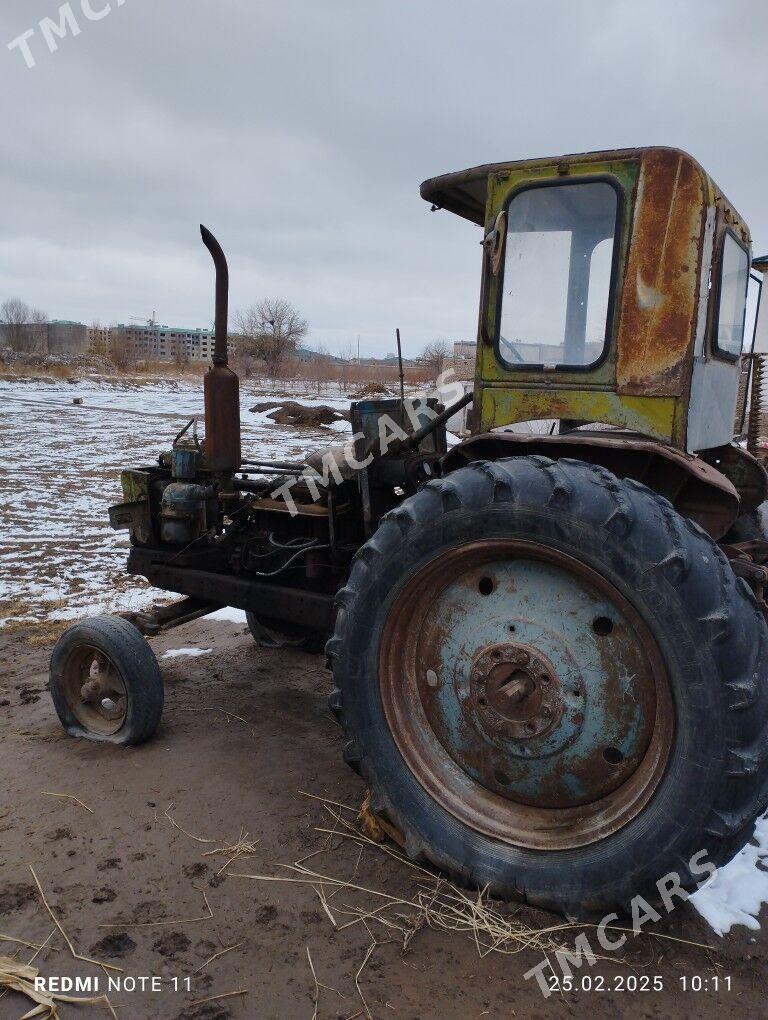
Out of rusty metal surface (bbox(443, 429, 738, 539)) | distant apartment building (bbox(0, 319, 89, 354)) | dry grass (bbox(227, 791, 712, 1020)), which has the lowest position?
dry grass (bbox(227, 791, 712, 1020))

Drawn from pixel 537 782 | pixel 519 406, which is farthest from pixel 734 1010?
pixel 519 406

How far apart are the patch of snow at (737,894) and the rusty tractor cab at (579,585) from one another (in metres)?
0.46

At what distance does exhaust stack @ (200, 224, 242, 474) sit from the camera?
11.8 ft

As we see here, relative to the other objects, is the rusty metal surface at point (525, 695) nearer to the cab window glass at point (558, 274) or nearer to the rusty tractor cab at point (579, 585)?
the rusty tractor cab at point (579, 585)

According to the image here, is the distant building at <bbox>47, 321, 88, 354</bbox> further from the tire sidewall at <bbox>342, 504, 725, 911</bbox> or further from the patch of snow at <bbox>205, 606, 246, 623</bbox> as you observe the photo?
the tire sidewall at <bbox>342, 504, 725, 911</bbox>

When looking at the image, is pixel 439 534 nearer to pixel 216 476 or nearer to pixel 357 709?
pixel 357 709

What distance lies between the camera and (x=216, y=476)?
155 inches

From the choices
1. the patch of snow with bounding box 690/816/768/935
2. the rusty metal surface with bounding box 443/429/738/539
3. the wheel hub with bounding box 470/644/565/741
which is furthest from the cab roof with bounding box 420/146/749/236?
the patch of snow with bounding box 690/816/768/935

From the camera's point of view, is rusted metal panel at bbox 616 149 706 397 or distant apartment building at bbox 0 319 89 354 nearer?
rusted metal panel at bbox 616 149 706 397

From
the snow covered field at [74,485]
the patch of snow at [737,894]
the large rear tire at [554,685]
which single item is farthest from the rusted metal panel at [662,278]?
the snow covered field at [74,485]

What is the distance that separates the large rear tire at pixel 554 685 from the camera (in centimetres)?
205

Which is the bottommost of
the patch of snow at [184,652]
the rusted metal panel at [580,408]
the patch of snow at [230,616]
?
the patch of snow at [184,652]

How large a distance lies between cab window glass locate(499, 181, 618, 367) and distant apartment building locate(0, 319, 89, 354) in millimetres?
57510

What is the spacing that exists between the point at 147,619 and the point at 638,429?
2.73m
